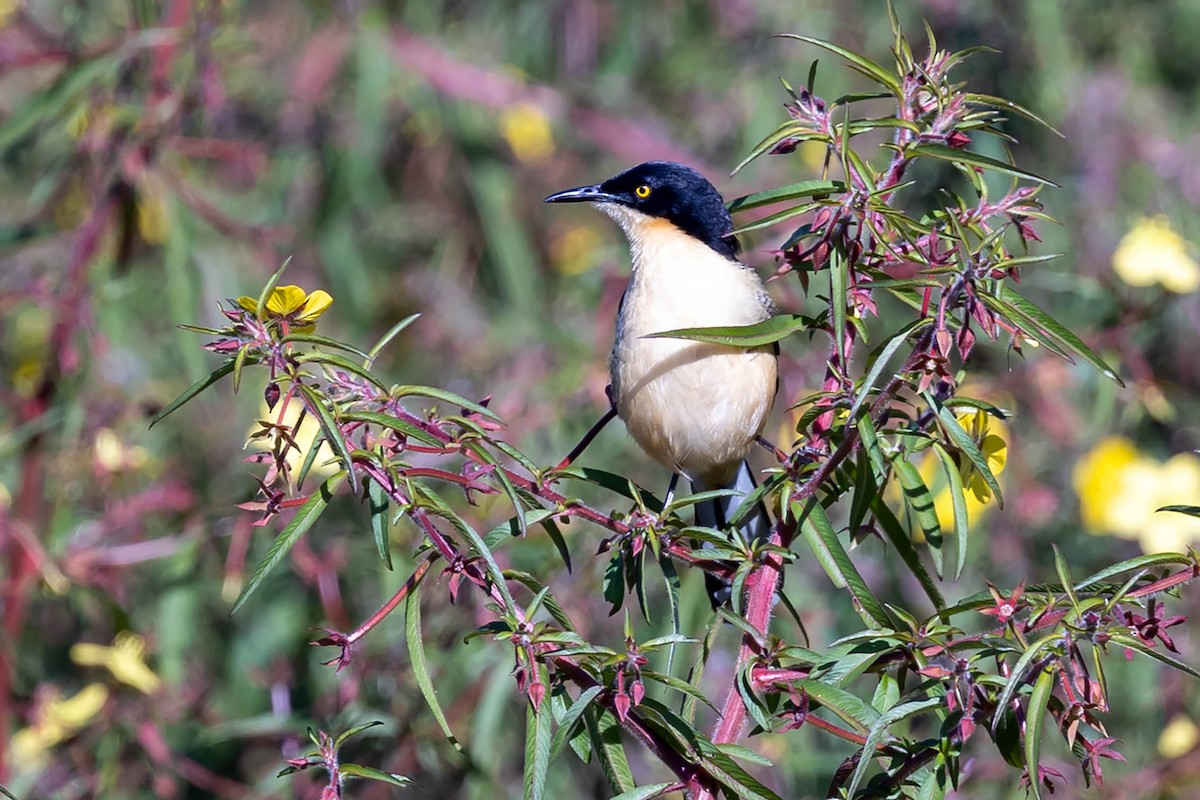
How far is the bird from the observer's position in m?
3.30

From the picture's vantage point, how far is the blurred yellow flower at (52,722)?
3.88 meters

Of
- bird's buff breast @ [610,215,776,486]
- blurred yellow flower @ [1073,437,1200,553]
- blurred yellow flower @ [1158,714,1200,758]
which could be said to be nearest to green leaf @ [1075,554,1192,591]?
bird's buff breast @ [610,215,776,486]

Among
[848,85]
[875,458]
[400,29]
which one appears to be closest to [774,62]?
[848,85]

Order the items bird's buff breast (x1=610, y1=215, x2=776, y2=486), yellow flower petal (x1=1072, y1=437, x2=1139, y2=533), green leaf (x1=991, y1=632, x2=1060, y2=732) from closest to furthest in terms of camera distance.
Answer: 1. green leaf (x1=991, y1=632, x2=1060, y2=732)
2. bird's buff breast (x1=610, y1=215, x2=776, y2=486)
3. yellow flower petal (x1=1072, y1=437, x2=1139, y2=533)

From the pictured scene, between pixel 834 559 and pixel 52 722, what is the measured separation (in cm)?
271

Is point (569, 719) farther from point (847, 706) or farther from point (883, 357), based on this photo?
point (883, 357)

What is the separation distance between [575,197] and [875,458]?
1.94 m

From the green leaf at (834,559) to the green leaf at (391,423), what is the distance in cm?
56

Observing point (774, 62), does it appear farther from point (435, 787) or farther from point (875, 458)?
point (875, 458)

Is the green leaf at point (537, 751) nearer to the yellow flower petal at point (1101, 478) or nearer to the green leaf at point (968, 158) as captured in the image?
the green leaf at point (968, 158)

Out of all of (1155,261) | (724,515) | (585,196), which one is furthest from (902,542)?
(1155,261)

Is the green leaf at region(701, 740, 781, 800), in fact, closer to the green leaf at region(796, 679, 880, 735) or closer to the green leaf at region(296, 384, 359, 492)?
the green leaf at region(796, 679, 880, 735)

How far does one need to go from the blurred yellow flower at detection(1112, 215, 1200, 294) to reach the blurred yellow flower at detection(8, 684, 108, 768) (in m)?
3.32

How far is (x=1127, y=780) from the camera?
395 centimetres
